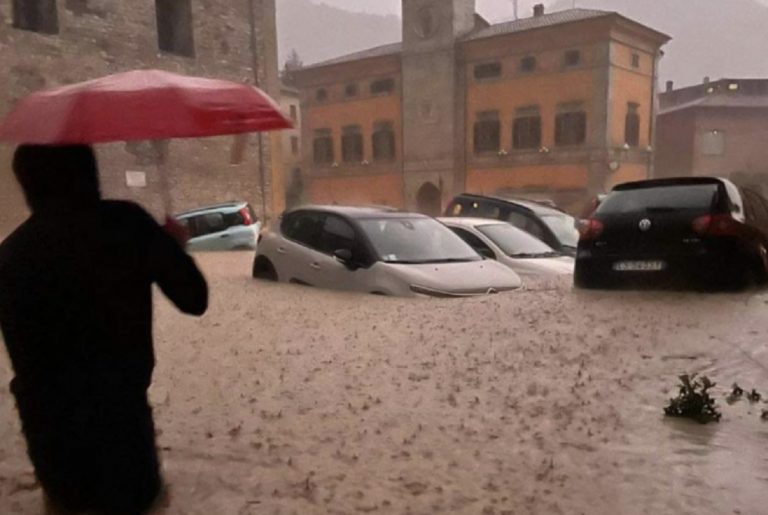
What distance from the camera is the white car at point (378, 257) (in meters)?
7.62

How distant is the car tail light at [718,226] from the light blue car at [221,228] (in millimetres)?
11040

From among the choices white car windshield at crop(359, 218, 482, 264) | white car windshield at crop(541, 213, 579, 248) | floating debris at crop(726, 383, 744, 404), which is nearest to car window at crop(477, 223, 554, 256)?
white car windshield at crop(541, 213, 579, 248)

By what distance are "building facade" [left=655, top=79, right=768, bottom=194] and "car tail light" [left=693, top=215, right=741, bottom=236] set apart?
3405 cm

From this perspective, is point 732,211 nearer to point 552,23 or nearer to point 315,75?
point 552,23

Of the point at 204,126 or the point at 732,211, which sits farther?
the point at 732,211

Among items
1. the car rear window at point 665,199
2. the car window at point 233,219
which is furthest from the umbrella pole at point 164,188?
the car window at point 233,219

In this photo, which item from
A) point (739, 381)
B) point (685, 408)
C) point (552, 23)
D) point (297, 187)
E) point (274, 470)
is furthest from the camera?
point (297, 187)

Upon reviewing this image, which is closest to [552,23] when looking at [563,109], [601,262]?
[563,109]

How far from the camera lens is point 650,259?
7.16 metres

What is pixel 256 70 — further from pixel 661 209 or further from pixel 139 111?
pixel 139 111

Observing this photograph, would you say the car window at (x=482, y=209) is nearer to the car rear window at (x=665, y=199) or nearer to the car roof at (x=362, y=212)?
the car roof at (x=362, y=212)

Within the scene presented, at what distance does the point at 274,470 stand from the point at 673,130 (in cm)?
4226

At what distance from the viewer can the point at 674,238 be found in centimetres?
702

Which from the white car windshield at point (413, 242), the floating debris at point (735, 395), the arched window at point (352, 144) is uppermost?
the arched window at point (352, 144)
